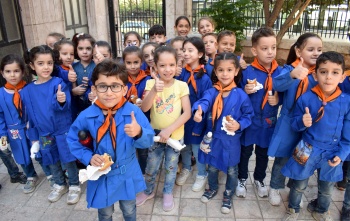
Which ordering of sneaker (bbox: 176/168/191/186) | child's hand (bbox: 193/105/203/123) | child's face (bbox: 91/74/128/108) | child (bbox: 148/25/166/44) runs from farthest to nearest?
child (bbox: 148/25/166/44)
sneaker (bbox: 176/168/191/186)
child's hand (bbox: 193/105/203/123)
child's face (bbox: 91/74/128/108)

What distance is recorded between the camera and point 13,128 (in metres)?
2.98

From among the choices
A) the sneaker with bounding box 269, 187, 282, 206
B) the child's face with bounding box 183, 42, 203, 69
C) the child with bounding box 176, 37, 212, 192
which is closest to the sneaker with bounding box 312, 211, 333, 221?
the sneaker with bounding box 269, 187, 282, 206

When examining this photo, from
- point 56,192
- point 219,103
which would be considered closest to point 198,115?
point 219,103

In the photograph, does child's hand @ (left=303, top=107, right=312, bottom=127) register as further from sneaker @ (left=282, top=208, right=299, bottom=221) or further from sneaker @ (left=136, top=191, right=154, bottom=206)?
sneaker @ (left=136, top=191, right=154, bottom=206)

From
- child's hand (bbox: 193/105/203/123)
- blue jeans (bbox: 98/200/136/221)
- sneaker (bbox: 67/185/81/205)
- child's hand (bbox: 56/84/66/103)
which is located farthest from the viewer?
sneaker (bbox: 67/185/81/205)

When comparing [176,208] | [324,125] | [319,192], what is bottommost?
[176,208]

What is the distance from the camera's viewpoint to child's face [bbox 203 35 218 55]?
11.1 feet

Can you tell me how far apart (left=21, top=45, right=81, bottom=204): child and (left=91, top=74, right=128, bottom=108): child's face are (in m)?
0.77

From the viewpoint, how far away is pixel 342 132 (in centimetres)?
230

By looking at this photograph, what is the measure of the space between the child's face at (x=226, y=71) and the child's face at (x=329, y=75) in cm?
70

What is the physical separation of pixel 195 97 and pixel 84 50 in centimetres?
136

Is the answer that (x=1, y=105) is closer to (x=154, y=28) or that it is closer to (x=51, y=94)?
(x=51, y=94)

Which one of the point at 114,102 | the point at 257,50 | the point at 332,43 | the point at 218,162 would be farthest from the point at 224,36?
the point at 332,43

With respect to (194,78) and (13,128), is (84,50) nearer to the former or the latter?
(13,128)
